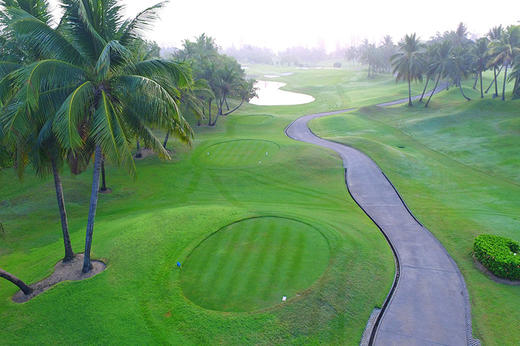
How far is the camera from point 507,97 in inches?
2675

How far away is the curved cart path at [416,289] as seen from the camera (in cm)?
1419

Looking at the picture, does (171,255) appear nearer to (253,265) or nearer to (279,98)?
(253,265)

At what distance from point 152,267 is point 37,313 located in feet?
17.4

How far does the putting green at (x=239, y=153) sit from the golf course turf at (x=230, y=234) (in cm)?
42

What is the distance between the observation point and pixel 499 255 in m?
18.1

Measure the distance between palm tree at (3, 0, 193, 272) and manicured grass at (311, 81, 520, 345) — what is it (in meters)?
17.7

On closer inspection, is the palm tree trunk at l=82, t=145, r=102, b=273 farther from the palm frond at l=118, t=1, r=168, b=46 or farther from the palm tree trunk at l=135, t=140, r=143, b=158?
the palm tree trunk at l=135, t=140, r=143, b=158

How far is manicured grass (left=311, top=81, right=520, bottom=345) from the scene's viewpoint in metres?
16.8

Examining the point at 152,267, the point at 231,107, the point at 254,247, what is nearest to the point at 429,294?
the point at 254,247

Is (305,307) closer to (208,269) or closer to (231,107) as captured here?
(208,269)

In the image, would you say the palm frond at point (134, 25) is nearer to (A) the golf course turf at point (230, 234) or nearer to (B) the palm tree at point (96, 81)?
(B) the palm tree at point (96, 81)

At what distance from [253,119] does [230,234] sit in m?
53.5

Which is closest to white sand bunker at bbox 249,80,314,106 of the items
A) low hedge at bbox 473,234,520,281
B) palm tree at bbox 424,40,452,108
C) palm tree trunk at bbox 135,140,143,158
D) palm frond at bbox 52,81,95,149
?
palm tree at bbox 424,40,452,108

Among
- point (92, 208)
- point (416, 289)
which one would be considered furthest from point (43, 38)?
point (416, 289)
